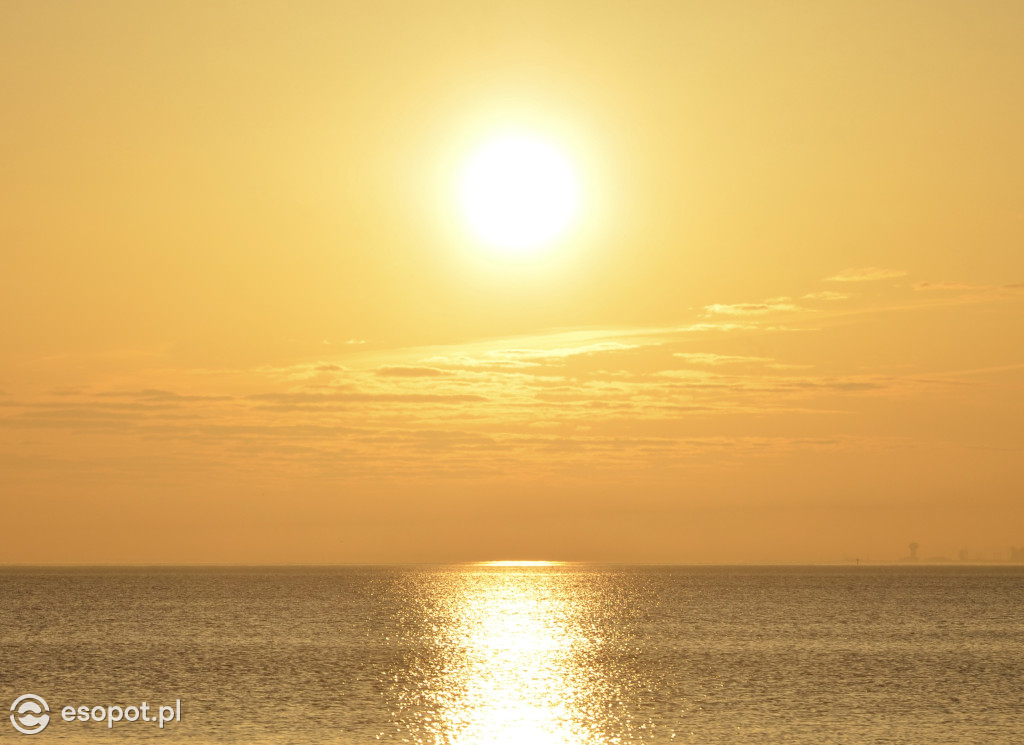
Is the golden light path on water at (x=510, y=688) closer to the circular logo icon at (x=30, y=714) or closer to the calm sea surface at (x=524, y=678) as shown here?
the calm sea surface at (x=524, y=678)

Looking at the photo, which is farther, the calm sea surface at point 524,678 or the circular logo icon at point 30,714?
the calm sea surface at point 524,678

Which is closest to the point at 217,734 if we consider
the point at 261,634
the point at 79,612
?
the point at 261,634

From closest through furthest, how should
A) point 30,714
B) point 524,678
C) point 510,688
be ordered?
point 30,714, point 510,688, point 524,678

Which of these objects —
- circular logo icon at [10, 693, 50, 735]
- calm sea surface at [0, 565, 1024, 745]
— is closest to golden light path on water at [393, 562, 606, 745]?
calm sea surface at [0, 565, 1024, 745]

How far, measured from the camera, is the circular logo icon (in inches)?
2141

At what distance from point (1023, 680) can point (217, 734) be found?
5538 centimetres

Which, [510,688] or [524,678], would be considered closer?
[510,688]

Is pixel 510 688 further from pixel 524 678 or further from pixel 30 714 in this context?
pixel 30 714

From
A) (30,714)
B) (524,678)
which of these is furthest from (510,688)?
(30,714)

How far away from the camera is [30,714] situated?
6000 centimetres

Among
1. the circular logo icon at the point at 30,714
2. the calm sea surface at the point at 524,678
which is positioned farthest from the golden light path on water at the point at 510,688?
the circular logo icon at the point at 30,714

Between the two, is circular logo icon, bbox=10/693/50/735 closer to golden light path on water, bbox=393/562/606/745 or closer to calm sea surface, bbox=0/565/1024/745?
calm sea surface, bbox=0/565/1024/745

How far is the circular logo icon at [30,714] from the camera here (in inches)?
2141

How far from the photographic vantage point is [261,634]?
11844 centimetres
